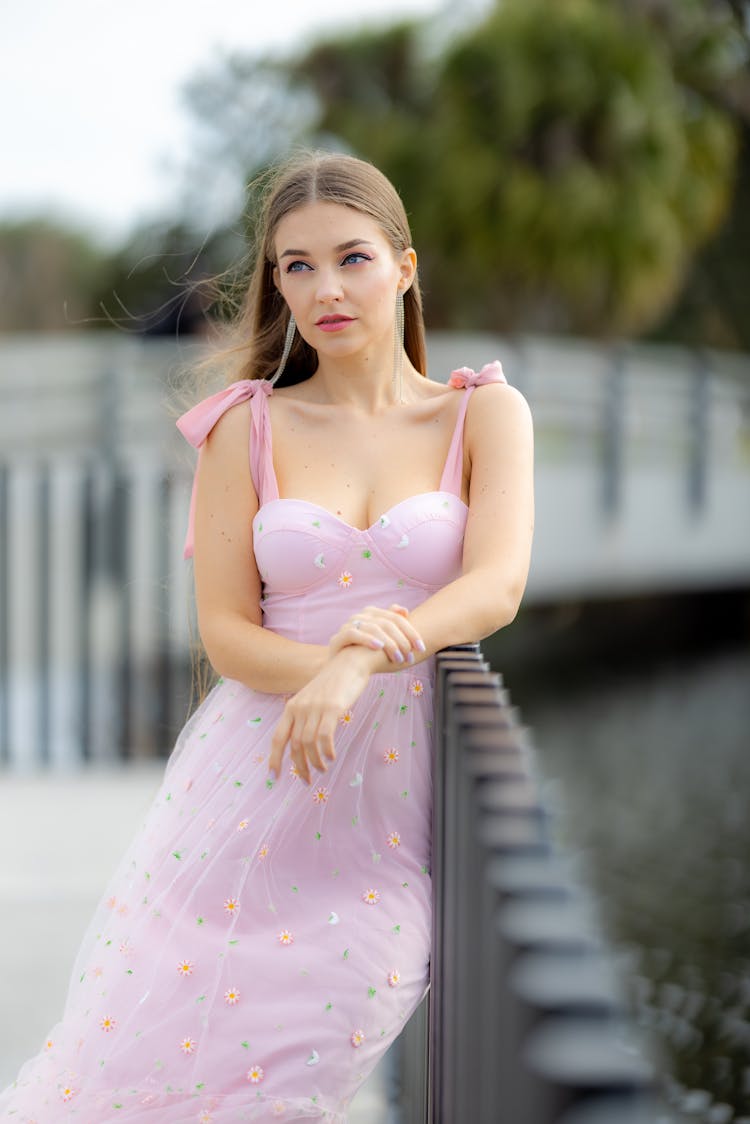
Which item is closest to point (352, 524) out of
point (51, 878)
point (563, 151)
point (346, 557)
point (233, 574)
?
point (346, 557)

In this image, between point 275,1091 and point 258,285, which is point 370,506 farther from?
point 275,1091

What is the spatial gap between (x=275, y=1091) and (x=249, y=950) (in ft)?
0.57

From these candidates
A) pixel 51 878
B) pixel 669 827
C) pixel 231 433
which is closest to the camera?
pixel 231 433

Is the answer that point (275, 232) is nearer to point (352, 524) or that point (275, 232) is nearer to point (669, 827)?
point (352, 524)

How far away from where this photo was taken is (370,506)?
2.15 m

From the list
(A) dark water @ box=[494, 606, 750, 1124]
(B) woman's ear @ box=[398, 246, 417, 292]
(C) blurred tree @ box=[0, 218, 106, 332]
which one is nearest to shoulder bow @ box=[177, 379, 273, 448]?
(B) woman's ear @ box=[398, 246, 417, 292]

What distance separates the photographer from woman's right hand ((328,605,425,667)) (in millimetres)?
1860

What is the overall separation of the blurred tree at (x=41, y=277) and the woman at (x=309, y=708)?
91.3ft

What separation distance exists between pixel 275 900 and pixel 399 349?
0.83 m

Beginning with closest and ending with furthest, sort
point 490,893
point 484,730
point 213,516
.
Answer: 1. point 490,893
2. point 484,730
3. point 213,516

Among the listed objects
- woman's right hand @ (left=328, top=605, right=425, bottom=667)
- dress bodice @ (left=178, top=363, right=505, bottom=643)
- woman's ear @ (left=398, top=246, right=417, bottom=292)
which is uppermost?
woman's ear @ (left=398, top=246, right=417, bottom=292)

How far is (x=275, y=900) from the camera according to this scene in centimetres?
198

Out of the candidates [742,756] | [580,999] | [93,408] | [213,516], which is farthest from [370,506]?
[742,756]

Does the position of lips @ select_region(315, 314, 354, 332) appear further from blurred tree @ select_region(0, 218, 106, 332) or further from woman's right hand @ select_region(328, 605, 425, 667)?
blurred tree @ select_region(0, 218, 106, 332)
